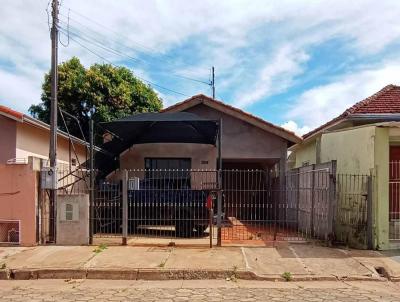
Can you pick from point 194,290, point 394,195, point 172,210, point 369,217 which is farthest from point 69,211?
point 394,195

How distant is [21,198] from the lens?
10.5 metres

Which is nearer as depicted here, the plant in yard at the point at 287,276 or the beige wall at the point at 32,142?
the plant in yard at the point at 287,276

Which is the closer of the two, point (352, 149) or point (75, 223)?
point (75, 223)

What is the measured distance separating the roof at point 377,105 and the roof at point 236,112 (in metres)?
1.03

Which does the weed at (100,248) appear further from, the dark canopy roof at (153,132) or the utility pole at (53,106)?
the dark canopy roof at (153,132)

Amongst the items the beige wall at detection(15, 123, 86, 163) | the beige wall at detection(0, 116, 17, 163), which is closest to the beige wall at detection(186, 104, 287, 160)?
the beige wall at detection(15, 123, 86, 163)

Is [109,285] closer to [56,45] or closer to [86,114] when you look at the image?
[56,45]

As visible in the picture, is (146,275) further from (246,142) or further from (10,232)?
(246,142)

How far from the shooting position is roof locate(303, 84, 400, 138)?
46.8ft

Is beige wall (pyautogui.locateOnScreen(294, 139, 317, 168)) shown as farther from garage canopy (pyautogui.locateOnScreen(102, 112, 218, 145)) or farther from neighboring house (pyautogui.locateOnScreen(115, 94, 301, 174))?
garage canopy (pyautogui.locateOnScreen(102, 112, 218, 145))

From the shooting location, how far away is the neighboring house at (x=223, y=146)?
16469mm

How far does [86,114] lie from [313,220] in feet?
50.3

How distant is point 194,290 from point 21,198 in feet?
16.8

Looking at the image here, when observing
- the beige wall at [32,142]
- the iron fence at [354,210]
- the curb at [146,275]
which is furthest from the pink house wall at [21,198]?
the iron fence at [354,210]
